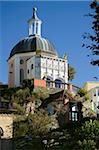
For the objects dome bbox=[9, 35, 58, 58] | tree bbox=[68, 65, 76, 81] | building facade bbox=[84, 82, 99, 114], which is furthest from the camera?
building facade bbox=[84, 82, 99, 114]

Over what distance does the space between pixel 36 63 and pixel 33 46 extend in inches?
184

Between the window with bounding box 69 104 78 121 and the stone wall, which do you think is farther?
the window with bounding box 69 104 78 121

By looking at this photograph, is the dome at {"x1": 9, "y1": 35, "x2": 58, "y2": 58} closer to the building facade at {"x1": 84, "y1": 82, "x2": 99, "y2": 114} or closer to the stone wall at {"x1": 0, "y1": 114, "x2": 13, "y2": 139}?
the building facade at {"x1": 84, "y1": 82, "x2": 99, "y2": 114}

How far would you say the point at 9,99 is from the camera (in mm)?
51969

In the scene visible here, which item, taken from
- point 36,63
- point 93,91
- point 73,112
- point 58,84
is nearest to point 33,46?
point 36,63

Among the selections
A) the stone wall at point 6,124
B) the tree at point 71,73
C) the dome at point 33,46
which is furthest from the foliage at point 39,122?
the dome at point 33,46

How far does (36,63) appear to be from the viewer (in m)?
58.2

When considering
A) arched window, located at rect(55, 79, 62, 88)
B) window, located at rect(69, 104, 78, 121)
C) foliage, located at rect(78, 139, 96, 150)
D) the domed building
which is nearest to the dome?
the domed building

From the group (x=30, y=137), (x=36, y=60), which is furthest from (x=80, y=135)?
(x=36, y=60)

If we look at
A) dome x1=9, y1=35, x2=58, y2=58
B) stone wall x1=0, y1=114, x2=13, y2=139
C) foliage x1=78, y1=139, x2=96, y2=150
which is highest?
dome x1=9, y1=35, x2=58, y2=58

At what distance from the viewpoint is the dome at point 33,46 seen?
61953mm

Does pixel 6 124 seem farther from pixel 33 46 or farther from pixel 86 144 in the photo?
pixel 33 46

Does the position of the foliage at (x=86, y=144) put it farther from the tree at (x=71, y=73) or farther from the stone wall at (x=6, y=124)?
the tree at (x=71, y=73)

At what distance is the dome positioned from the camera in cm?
6195
